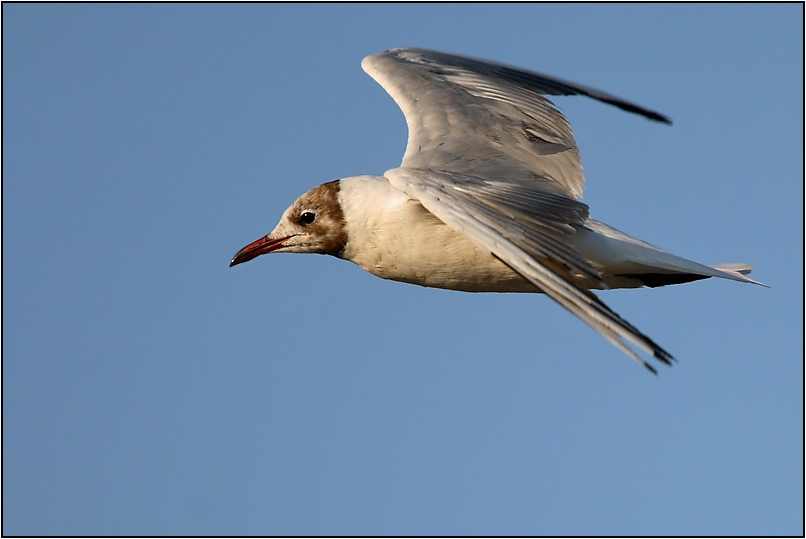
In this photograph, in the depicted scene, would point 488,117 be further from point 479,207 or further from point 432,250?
point 479,207

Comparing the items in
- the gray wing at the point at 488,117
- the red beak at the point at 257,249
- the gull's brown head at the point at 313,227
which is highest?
the gray wing at the point at 488,117

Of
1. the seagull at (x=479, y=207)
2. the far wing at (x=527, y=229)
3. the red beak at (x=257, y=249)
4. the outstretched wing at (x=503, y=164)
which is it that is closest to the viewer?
the far wing at (x=527, y=229)

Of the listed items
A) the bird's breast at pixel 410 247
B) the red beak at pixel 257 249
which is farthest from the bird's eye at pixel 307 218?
the bird's breast at pixel 410 247

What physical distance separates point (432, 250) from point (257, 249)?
4.45ft

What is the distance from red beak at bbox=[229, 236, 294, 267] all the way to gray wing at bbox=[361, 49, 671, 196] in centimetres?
100

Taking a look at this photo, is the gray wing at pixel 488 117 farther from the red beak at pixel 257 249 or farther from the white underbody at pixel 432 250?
the red beak at pixel 257 249

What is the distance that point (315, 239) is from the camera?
6.65 metres

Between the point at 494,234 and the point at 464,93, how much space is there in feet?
9.72

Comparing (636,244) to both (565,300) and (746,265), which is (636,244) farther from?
(565,300)

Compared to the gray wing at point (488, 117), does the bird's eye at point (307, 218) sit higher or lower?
lower

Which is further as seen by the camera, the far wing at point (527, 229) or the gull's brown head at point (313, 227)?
the gull's brown head at point (313, 227)

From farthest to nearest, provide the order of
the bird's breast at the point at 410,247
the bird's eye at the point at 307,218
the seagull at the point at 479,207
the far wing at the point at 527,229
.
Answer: the bird's eye at the point at 307,218 < the bird's breast at the point at 410,247 < the seagull at the point at 479,207 < the far wing at the point at 527,229

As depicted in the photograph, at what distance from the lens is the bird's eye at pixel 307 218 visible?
666 centimetres

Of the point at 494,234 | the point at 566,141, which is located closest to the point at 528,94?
the point at 566,141
